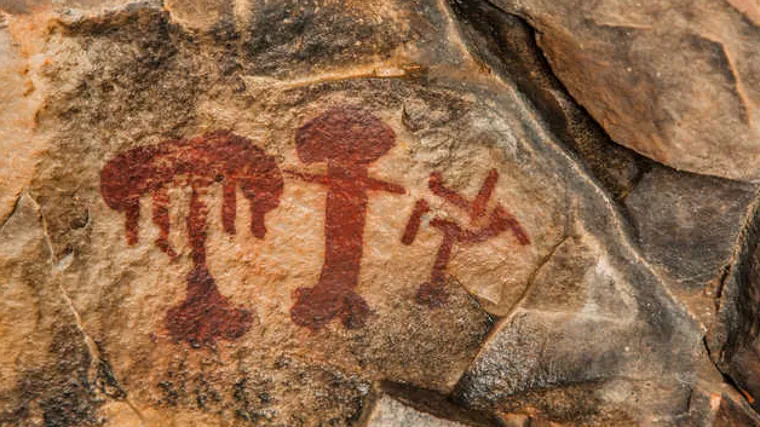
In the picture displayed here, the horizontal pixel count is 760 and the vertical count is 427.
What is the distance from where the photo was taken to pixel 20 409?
4.92ft

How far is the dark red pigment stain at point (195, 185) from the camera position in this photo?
145cm

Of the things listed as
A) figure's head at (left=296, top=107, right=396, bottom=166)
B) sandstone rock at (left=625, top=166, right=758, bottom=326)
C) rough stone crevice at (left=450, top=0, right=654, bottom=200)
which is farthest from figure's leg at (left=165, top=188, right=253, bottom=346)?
sandstone rock at (left=625, top=166, right=758, bottom=326)

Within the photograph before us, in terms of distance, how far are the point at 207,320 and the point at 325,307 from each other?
0.22 meters

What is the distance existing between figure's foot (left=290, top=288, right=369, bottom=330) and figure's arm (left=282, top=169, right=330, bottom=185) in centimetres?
21

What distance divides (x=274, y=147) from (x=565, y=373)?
2.35 ft

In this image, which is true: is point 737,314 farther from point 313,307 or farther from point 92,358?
point 92,358

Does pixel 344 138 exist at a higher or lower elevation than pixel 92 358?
higher

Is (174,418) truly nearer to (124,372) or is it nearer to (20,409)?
(124,372)

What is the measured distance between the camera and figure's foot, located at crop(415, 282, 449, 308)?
1.55 meters

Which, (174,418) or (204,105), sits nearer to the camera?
(204,105)

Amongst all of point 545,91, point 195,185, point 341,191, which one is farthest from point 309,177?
point 545,91

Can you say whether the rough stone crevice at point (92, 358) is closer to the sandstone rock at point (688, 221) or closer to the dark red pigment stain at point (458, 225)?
the dark red pigment stain at point (458, 225)

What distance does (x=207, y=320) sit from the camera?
1524 mm

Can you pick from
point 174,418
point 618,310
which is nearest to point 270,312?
point 174,418
